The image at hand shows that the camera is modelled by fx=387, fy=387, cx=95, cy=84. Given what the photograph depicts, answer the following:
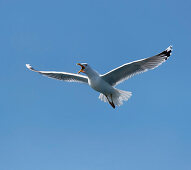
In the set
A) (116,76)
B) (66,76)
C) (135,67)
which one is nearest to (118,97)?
(116,76)

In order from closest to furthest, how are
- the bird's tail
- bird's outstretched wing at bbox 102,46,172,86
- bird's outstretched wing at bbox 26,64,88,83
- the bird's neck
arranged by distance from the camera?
bird's outstretched wing at bbox 102,46,172,86
the bird's neck
the bird's tail
bird's outstretched wing at bbox 26,64,88,83

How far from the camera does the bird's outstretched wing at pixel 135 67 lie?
11406 mm

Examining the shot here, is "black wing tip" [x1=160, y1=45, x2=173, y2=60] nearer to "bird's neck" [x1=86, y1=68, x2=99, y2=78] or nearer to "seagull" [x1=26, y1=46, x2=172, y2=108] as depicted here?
"seagull" [x1=26, y1=46, x2=172, y2=108]

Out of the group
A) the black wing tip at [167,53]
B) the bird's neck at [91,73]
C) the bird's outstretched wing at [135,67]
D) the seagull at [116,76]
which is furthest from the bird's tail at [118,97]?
the black wing tip at [167,53]

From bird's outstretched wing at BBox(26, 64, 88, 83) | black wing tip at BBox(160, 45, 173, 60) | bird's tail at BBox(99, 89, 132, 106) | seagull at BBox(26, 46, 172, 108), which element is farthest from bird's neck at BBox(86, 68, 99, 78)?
black wing tip at BBox(160, 45, 173, 60)

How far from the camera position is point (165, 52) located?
37.5 ft

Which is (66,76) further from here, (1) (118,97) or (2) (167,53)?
(2) (167,53)

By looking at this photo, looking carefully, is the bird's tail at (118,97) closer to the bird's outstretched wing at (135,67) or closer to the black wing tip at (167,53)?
the bird's outstretched wing at (135,67)

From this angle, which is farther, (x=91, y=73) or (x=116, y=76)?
(x=116, y=76)

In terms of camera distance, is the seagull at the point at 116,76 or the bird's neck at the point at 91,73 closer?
the seagull at the point at 116,76

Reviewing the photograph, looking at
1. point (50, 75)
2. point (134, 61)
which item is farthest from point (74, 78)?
point (134, 61)

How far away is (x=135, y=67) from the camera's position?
11.7 metres

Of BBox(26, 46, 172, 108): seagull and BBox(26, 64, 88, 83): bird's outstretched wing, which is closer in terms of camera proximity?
BBox(26, 46, 172, 108): seagull

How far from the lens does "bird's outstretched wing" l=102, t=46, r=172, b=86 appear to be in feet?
37.4
